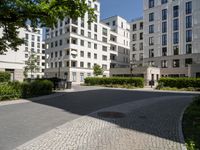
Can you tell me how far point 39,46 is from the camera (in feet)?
305

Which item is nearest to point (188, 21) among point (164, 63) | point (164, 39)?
point (164, 39)

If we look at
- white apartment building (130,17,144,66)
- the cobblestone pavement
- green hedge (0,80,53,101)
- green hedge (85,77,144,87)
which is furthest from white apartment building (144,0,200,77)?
the cobblestone pavement

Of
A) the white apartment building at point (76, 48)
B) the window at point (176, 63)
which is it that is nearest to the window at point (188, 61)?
the window at point (176, 63)

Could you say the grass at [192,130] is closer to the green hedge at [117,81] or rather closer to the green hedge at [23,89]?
the green hedge at [23,89]

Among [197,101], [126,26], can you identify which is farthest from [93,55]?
[197,101]

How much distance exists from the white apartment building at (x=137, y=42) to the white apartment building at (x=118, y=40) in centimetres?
959

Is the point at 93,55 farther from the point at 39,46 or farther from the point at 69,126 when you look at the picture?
the point at 69,126

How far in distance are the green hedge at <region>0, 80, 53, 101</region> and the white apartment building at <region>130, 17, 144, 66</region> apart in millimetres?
43772

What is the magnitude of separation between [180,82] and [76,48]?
32.5m

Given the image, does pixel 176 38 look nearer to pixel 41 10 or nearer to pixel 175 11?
pixel 175 11

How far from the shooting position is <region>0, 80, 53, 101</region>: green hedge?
14076 mm

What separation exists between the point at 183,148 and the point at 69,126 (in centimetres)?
405

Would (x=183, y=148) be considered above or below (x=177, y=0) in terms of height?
below

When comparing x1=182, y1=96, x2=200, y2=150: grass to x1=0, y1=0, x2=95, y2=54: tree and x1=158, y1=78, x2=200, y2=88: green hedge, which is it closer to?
x1=0, y1=0, x2=95, y2=54: tree
